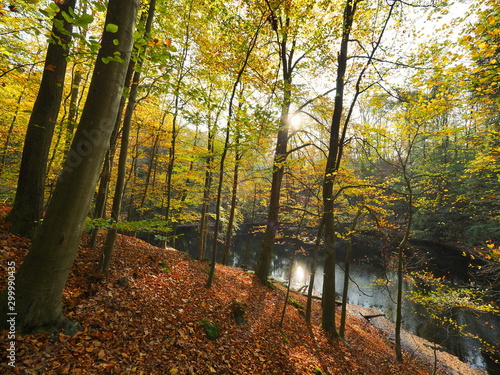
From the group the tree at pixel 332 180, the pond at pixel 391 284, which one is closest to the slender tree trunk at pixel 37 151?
the pond at pixel 391 284

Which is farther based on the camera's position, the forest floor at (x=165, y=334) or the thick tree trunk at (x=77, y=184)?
the forest floor at (x=165, y=334)

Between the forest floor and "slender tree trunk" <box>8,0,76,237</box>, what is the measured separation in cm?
39

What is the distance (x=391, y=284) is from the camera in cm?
1617

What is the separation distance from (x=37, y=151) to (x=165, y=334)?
4.69 m

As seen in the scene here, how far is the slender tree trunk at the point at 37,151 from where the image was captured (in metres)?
4.60

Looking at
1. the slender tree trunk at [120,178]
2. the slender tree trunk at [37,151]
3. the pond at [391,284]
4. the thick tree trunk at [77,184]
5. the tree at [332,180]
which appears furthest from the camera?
the pond at [391,284]

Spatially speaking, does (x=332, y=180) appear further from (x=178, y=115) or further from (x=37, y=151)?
(x=37, y=151)

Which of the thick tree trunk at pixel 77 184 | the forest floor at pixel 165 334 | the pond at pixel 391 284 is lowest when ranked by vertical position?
the pond at pixel 391 284

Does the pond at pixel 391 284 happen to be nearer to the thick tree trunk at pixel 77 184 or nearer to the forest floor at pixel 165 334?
the forest floor at pixel 165 334

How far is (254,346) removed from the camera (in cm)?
528

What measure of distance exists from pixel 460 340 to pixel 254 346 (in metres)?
14.2

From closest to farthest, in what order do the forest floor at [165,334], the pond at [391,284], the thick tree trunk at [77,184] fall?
the thick tree trunk at [77,184], the forest floor at [165,334], the pond at [391,284]

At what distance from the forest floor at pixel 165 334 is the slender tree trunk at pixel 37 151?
395mm

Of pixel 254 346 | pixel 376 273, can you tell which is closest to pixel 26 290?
pixel 254 346
